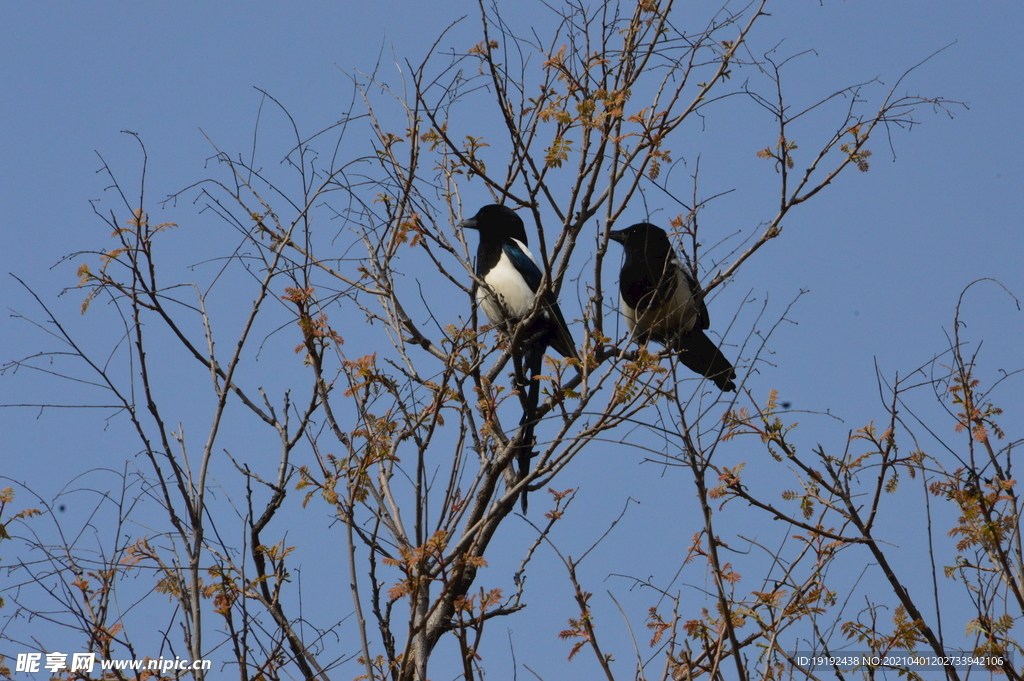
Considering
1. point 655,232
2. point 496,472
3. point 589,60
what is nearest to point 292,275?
point 496,472

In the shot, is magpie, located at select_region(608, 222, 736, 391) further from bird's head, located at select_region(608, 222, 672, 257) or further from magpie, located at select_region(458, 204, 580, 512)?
magpie, located at select_region(458, 204, 580, 512)

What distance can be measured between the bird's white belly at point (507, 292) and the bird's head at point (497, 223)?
173 millimetres

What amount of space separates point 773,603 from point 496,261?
8.92 feet

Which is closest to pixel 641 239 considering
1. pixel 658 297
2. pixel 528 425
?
pixel 658 297

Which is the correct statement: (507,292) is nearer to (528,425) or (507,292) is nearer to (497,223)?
(497,223)

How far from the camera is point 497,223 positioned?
5.32 metres

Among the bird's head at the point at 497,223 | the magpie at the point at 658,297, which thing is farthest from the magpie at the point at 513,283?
the magpie at the point at 658,297

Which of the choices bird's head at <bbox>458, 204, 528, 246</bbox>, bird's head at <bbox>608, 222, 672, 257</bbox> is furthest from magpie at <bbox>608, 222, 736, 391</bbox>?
bird's head at <bbox>458, 204, 528, 246</bbox>

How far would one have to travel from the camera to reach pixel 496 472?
351 cm

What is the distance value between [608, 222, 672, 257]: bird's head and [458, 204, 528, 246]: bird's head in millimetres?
636

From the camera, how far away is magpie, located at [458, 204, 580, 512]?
4.66 meters

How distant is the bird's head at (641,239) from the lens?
564 cm

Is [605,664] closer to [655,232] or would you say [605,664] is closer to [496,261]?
[496,261]

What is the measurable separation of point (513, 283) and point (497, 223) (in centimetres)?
45
